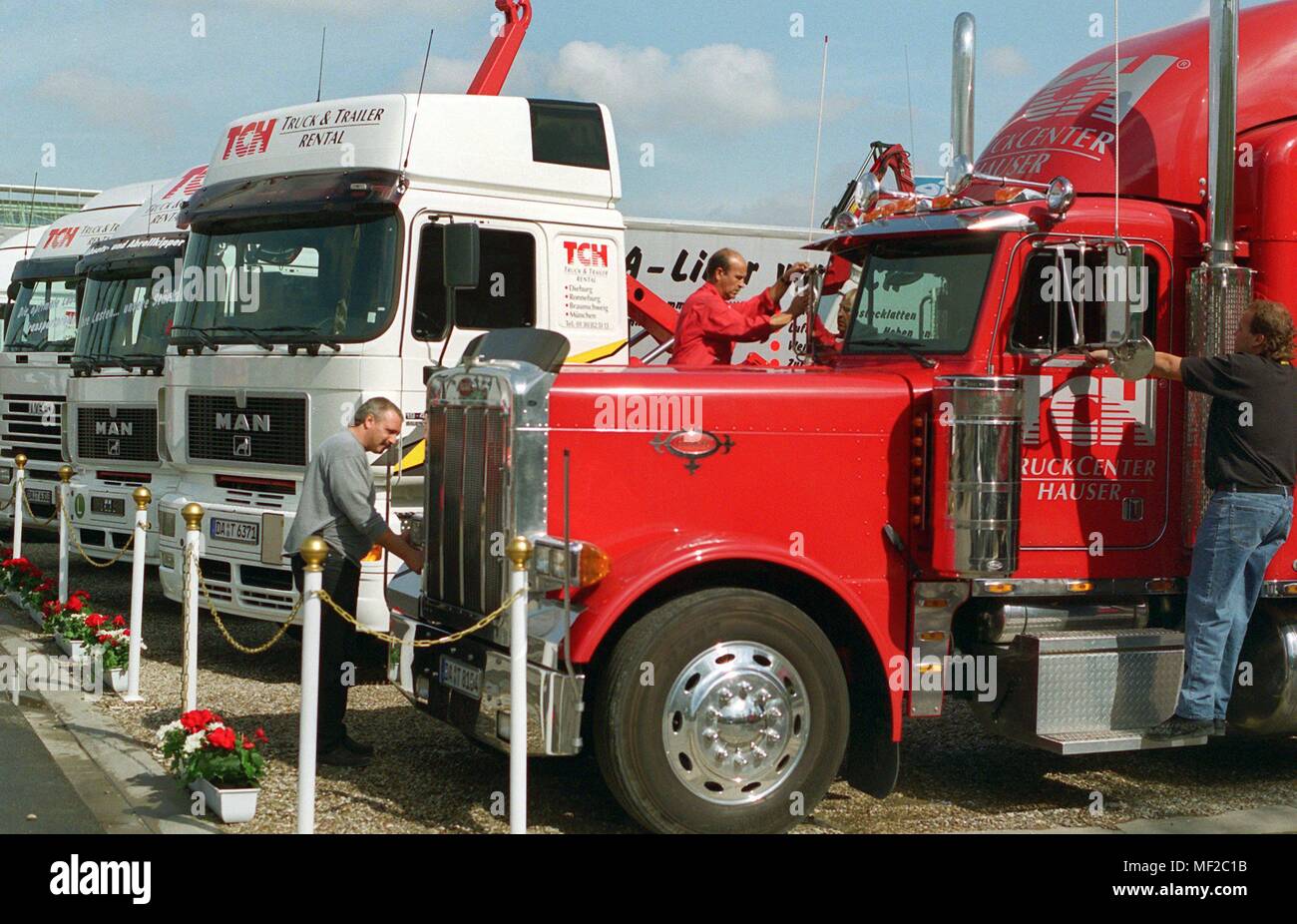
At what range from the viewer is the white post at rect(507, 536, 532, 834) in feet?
18.4

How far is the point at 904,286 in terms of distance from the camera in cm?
708

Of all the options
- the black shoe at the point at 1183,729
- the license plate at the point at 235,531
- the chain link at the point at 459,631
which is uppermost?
A: the license plate at the point at 235,531

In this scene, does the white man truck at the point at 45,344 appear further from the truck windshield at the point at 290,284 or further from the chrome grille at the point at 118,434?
the truck windshield at the point at 290,284

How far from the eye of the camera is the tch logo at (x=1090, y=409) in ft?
21.9

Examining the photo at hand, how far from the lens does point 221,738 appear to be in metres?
6.43

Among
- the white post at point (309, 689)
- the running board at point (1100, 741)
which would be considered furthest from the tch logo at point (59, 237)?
the running board at point (1100, 741)

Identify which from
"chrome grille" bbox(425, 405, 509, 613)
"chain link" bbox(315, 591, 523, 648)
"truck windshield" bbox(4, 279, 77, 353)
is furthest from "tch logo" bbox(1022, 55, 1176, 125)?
"truck windshield" bbox(4, 279, 77, 353)

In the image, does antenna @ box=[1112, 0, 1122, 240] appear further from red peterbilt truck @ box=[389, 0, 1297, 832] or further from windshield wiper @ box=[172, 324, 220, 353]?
windshield wiper @ box=[172, 324, 220, 353]

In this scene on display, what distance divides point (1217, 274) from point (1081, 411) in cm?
89

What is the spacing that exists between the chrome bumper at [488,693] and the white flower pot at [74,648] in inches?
144

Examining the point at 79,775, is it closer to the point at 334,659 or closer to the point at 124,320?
the point at 334,659

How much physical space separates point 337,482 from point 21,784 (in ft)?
6.56

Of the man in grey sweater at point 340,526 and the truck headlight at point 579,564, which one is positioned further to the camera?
the man in grey sweater at point 340,526

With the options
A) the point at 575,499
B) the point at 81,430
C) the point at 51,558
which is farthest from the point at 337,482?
the point at 51,558
